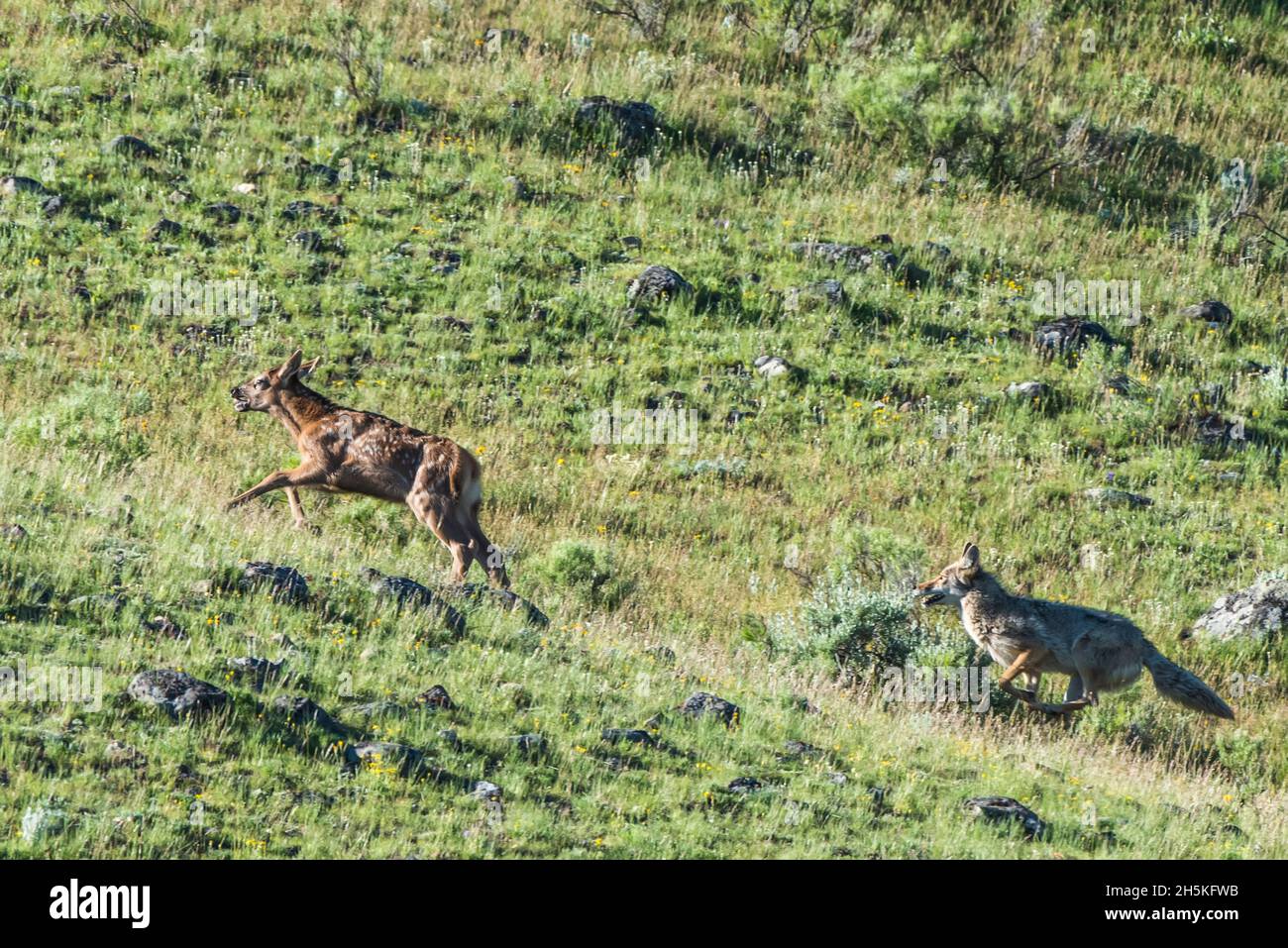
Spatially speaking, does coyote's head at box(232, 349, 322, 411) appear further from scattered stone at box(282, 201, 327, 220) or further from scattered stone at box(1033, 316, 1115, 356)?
scattered stone at box(1033, 316, 1115, 356)

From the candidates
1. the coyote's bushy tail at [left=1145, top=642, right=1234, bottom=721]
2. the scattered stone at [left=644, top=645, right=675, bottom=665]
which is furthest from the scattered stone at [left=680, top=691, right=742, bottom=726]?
the coyote's bushy tail at [left=1145, top=642, right=1234, bottom=721]

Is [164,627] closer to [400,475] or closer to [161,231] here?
[400,475]

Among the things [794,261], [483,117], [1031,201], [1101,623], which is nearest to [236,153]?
[483,117]

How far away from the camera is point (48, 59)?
25594 mm

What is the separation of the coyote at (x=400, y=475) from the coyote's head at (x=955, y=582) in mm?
3969

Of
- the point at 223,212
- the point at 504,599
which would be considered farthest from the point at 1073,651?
the point at 223,212

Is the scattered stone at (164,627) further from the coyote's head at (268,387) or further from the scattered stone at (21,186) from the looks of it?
the scattered stone at (21,186)

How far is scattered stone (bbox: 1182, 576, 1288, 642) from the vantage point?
16578 mm

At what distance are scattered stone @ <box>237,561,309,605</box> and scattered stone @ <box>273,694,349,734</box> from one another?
206 cm

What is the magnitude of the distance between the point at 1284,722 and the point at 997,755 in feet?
16.4

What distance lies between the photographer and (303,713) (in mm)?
9617

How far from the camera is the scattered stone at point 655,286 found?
72.6 ft

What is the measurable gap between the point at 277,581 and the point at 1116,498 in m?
11.3

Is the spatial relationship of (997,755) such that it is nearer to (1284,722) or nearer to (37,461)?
(1284,722)
